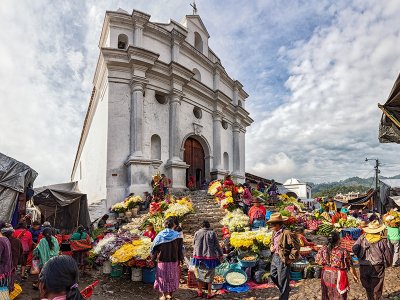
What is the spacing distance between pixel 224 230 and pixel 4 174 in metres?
8.06

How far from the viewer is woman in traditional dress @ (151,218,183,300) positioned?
20.4 ft

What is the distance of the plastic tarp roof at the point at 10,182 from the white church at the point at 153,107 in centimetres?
534

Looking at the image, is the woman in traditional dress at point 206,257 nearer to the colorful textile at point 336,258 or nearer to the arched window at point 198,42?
the colorful textile at point 336,258

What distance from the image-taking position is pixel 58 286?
2033mm

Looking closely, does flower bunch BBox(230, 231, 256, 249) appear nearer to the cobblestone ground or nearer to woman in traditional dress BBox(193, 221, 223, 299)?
the cobblestone ground

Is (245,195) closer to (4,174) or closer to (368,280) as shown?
(368,280)

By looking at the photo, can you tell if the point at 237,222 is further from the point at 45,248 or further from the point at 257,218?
the point at 45,248

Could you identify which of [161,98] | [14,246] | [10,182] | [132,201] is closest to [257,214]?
[132,201]

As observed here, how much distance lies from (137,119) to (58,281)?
49.0 feet

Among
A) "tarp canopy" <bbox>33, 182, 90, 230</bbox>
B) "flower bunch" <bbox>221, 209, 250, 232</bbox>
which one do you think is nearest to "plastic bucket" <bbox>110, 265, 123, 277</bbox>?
"flower bunch" <bbox>221, 209, 250, 232</bbox>

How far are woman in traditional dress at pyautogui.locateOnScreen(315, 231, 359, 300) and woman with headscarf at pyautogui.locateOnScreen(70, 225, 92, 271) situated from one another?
21.3 feet

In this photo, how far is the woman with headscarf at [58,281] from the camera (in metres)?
2.03

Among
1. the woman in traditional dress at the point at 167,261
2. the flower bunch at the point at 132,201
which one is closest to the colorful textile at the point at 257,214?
the woman in traditional dress at the point at 167,261

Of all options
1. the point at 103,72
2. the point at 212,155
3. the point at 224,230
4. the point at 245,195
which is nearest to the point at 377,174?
the point at 212,155
